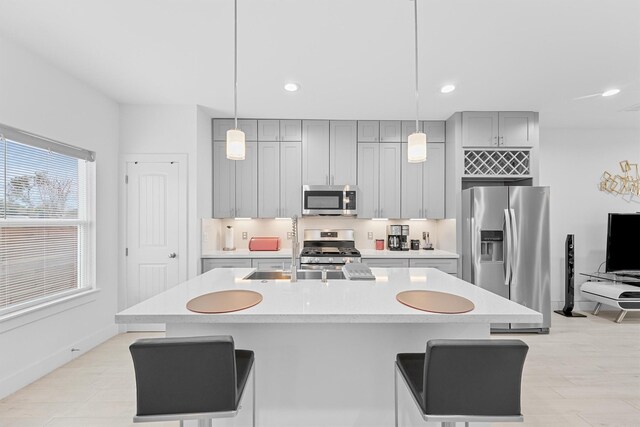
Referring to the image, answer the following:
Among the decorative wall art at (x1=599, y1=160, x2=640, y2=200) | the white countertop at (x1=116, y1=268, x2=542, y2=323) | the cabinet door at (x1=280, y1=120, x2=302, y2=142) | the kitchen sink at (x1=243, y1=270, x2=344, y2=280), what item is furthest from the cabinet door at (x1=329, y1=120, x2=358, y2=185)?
the decorative wall art at (x1=599, y1=160, x2=640, y2=200)

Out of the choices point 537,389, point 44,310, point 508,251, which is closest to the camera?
point 537,389

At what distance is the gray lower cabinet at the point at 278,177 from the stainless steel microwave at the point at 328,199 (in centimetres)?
13

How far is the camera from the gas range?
12.4ft

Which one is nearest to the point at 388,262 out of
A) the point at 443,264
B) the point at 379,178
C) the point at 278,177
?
the point at 443,264

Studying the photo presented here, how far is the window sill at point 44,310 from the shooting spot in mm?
2316

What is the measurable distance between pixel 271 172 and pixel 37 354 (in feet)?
9.52

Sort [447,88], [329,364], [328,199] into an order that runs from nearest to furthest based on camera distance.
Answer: [329,364], [447,88], [328,199]

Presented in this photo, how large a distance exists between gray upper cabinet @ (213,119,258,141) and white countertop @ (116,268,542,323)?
101 inches

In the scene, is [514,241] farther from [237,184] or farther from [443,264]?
[237,184]

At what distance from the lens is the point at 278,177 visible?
418 cm

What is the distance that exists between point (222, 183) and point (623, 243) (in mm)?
5419

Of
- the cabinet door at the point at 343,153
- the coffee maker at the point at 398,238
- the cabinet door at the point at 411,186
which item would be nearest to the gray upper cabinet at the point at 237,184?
the cabinet door at the point at 343,153

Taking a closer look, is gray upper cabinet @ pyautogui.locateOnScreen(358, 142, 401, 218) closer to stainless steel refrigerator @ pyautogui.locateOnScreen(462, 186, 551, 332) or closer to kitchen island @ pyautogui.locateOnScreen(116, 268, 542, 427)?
stainless steel refrigerator @ pyautogui.locateOnScreen(462, 186, 551, 332)

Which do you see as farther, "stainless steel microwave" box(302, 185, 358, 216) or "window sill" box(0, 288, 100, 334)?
"stainless steel microwave" box(302, 185, 358, 216)
